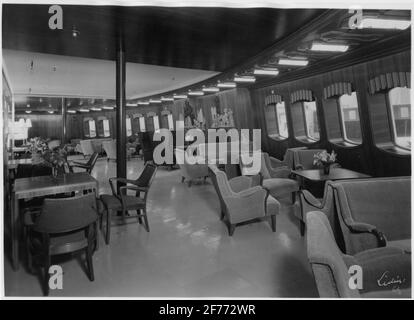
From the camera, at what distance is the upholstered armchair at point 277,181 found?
4645mm

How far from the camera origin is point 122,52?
4363mm

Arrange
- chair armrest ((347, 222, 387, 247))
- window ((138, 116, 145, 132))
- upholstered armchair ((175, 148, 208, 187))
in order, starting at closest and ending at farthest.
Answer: chair armrest ((347, 222, 387, 247)), upholstered armchair ((175, 148, 208, 187)), window ((138, 116, 145, 132))

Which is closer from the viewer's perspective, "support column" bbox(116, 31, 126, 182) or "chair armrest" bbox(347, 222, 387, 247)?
"chair armrest" bbox(347, 222, 387, 247)

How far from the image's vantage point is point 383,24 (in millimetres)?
3326

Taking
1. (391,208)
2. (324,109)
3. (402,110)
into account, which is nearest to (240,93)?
(324,109)

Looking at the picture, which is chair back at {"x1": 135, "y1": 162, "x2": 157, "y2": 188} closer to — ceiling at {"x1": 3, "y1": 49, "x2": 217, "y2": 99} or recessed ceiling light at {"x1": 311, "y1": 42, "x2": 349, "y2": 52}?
recessed ceiling light at {"x1": 311, "y1": 42, "x2": 349, "y2": 52}

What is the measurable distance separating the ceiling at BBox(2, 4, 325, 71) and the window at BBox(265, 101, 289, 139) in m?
3.26

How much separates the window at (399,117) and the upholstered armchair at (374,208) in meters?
2.34

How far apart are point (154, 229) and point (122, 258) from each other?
0.87 m

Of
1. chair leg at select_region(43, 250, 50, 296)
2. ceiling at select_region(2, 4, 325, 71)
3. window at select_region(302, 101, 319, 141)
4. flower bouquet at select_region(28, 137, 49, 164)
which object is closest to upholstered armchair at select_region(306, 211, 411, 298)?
chair leg at select_region(43, 250, 50, 296)

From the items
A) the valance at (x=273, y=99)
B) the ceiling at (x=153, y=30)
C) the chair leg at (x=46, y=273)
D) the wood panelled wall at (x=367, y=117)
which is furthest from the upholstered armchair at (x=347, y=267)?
the valance at (x=273, y=99)

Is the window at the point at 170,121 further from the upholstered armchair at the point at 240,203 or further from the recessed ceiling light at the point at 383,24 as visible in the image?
the recessed ceiling light at the point at 383,24

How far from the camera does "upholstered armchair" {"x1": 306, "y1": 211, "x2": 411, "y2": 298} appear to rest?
1.44 metres
